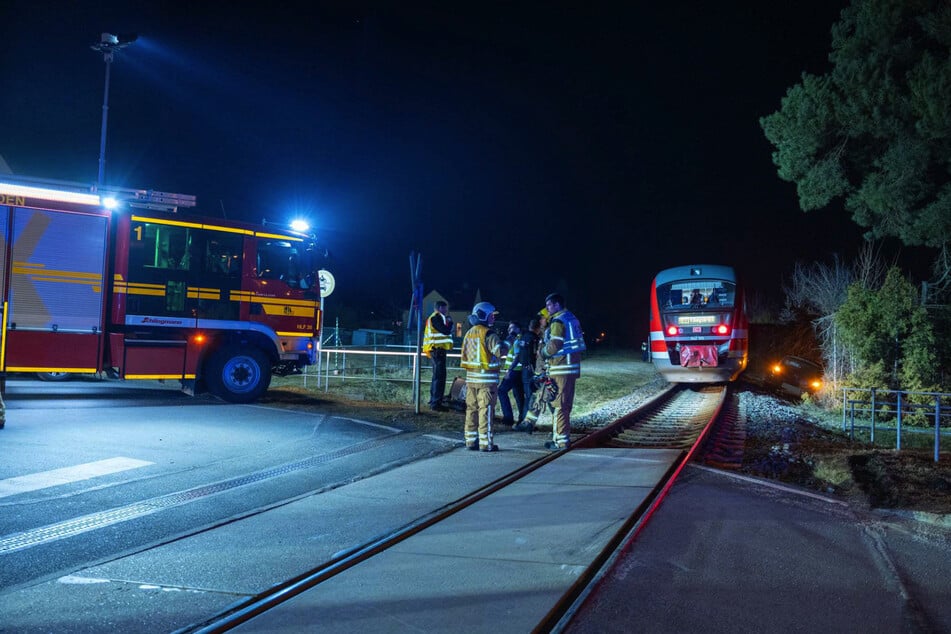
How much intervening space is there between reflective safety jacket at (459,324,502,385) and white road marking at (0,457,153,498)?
13.0 ft

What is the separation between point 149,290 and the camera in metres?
13.2

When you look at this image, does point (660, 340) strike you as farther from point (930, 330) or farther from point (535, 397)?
point (535, 397)

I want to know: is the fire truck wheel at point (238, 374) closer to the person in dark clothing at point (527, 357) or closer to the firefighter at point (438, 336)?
the firefighter at point (438, 336)

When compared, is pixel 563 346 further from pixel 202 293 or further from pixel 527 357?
pixel 202 293

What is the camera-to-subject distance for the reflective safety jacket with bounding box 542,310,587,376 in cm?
976

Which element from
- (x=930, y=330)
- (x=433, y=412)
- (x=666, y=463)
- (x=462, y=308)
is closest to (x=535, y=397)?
(x=433, y=412)

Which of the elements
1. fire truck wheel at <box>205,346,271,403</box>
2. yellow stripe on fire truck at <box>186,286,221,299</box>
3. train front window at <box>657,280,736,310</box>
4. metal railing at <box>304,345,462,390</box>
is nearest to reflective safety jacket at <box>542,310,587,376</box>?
fire truck wheel at <box>205,346,271,403</box>

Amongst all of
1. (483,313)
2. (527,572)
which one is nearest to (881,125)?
(483,313)

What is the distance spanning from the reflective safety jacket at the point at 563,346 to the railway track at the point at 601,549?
3.40 feet

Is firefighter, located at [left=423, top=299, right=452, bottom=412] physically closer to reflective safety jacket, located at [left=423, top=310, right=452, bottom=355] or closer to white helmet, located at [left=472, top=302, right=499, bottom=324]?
reflective safety jacket, located at [left=423, top=310, right=452, bottom=355]

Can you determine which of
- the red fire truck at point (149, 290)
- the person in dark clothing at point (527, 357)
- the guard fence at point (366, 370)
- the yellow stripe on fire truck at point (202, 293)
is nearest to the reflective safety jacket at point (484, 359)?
the person in dark clothing at point (527, 357)

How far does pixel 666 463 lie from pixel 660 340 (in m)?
12.1

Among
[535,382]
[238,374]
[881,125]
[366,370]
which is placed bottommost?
[366,370]

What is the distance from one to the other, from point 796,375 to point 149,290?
20643 millimetres
